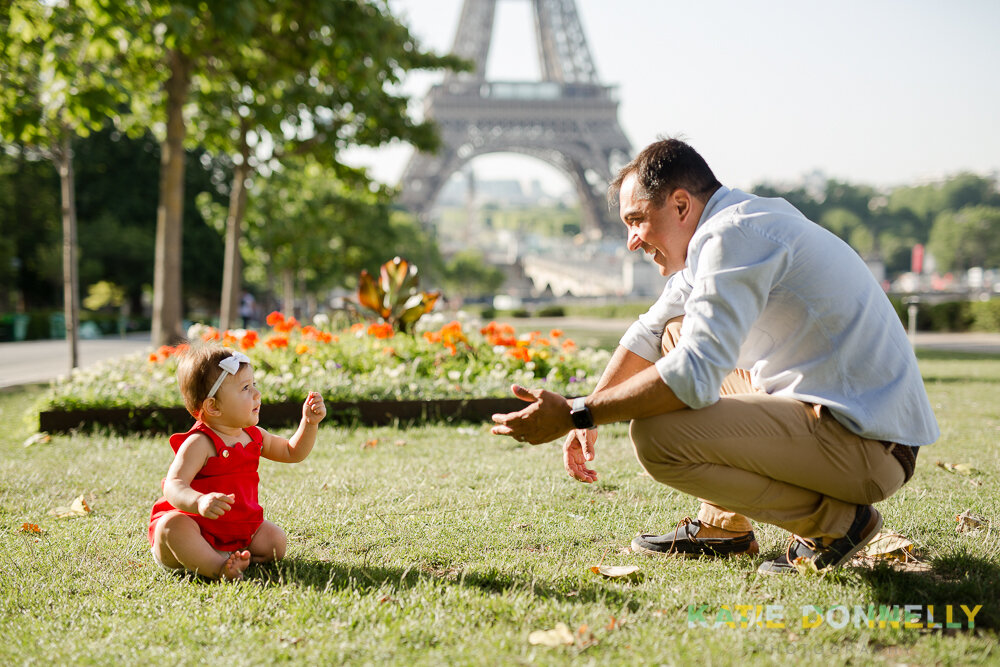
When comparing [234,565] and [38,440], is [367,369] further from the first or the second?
[234,565]

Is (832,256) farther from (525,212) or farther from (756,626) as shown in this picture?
(525,212)

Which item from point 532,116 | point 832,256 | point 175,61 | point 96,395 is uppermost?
point 532,116

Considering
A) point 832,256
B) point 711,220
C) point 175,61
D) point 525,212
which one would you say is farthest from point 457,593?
point 525,212

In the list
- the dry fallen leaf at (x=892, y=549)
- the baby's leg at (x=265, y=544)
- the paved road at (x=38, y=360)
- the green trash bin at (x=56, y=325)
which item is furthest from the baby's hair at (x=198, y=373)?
the green trash bin at (x=56, y=325)

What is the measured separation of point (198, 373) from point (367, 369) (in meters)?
3.72

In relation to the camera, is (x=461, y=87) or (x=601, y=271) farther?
(x=601, y=271)

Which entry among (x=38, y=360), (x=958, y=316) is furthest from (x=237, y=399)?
(x=958, y=316)

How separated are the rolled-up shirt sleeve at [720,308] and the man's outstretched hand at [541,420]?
0.89ft

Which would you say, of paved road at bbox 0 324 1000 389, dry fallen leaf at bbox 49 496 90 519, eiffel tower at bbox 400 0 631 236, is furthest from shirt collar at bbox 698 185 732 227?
eiffel tower at bbox 400 0 631 236

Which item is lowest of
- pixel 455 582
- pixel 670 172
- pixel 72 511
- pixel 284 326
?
pixel 72 511

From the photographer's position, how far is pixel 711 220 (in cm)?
216

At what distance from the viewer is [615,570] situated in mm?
2381

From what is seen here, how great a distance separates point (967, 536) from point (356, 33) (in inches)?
348

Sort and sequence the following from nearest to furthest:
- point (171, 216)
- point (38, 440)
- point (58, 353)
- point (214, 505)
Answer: point (214, 505), point (38, 440), point (171, 216), point (58, 353)
